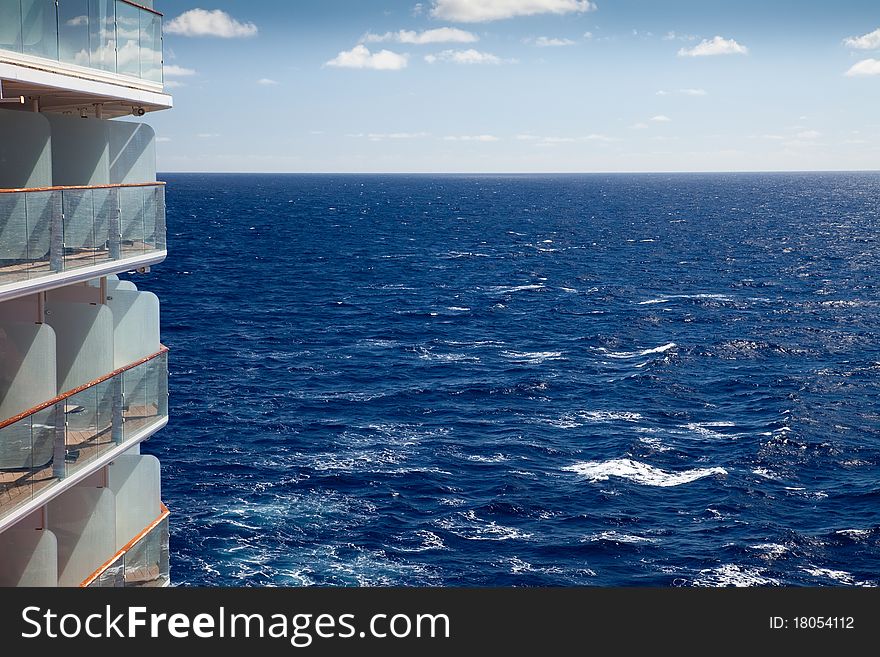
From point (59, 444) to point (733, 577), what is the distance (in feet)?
102

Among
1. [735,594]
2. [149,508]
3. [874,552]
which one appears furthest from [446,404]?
[735,594]

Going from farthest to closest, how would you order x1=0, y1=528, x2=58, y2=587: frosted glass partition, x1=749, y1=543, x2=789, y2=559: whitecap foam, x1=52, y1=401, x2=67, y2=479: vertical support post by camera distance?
x1=749, y1=543, x2=789, y2=559: whitecap foam, x1=0, y1=528, x2=58, y2=587: frosted glass partition, x1=52, y1=401, x2=67, y2=479: vertical support post

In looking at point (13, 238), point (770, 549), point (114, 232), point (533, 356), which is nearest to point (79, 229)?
point (114, 232)

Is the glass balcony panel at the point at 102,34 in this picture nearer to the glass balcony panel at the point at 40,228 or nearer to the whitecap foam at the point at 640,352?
the glass balcony panel at the point at 40,228

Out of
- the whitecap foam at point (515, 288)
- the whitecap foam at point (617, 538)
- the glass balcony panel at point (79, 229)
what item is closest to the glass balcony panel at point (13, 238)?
the glass balcony panel at point (79, 229)

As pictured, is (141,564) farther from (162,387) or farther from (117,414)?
(117,414)

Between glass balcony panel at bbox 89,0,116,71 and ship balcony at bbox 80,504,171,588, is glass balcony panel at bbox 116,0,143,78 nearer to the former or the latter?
glass balcony panel at bbox 89,0,116,71

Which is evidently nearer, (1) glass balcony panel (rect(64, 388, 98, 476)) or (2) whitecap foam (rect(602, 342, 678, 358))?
(1) glass balcony panel (rect(64, 388, 98, 476))

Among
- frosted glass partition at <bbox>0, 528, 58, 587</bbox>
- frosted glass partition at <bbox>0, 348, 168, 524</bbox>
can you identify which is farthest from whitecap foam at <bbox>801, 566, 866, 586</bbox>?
frosted glass partition at <bbox>0, 528, 58, 587</bbox>

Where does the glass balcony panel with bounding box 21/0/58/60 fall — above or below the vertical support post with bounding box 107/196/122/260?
above

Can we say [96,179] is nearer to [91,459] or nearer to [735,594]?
[91,459]

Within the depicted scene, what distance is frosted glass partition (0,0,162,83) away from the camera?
14641mm

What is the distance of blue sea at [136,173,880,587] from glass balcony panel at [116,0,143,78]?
25783 mm

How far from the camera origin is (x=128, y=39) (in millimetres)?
17750
